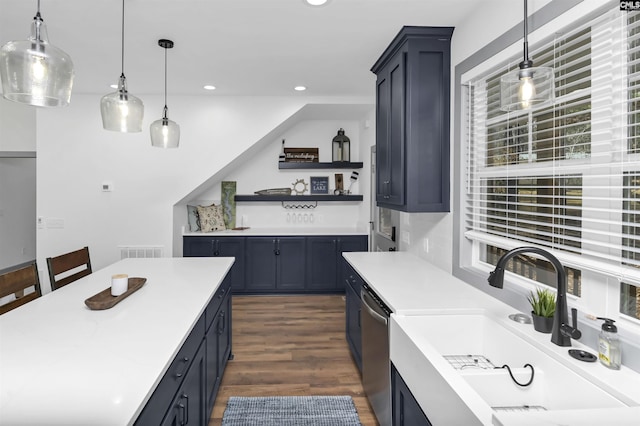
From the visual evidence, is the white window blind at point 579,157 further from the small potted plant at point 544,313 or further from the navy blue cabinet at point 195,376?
the navy blue cabinet at point 195,376

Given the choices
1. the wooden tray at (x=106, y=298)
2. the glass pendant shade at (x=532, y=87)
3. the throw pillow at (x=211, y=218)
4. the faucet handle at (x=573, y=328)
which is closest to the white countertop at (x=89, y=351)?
the wooden tray at (x=106, y=298)

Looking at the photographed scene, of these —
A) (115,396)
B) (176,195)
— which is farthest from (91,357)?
(176,195)

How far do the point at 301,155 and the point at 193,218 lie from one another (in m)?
1.80

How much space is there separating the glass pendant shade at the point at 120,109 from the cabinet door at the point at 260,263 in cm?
304

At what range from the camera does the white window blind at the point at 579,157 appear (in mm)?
1347

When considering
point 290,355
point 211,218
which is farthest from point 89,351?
point 211,218

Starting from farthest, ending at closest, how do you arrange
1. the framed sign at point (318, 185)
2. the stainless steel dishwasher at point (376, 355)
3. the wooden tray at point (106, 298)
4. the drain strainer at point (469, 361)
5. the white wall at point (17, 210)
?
the white wall at point (17, 210), the framed sign at point (318, 185), the stainless steel dishwasher at point (376, 355), the wooden tray at point (106, 298), the drain strainer at point (469, 361)

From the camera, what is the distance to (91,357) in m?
1.30

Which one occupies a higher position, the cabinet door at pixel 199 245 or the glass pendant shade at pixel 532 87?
the glass pendant shade at pixel 532 87

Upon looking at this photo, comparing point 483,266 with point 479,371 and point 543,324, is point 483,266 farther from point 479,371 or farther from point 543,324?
point 479,371

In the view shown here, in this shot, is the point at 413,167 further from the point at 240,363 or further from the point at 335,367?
the point at 240,363

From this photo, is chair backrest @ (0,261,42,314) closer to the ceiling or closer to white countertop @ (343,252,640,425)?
the ceiling

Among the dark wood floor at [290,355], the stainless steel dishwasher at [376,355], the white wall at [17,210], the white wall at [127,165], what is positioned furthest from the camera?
the white wall at [17,210]

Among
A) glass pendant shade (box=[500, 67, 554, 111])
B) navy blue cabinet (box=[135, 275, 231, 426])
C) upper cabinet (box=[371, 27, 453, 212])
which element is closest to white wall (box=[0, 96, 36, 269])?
navy blue cabinet (box=[135, 275, 231, 426])
